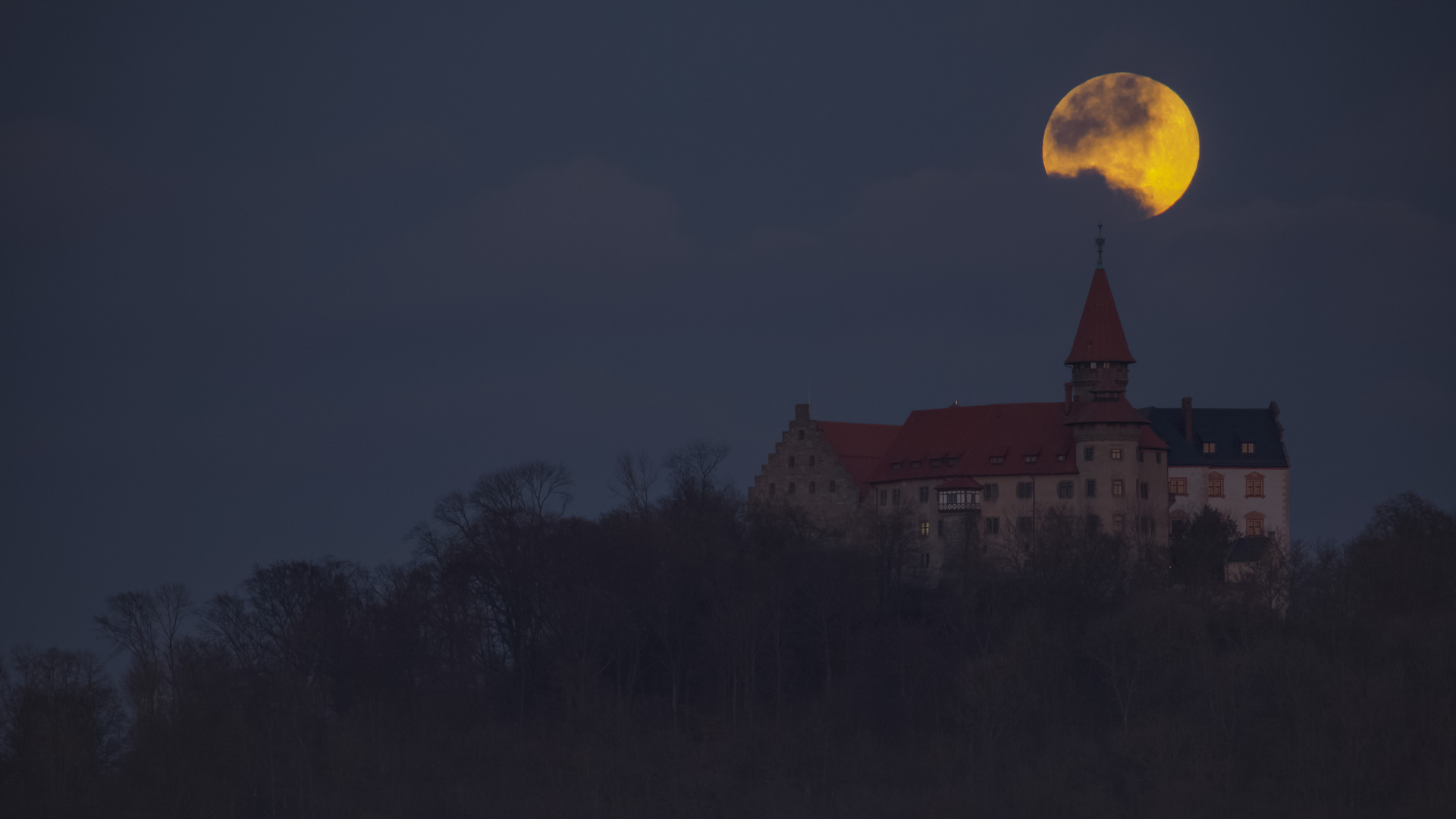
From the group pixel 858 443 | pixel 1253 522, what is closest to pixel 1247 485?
pixel 1253 522

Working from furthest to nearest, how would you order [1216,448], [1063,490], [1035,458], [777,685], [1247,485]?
[1216,448] → [1247,485] → [1035,458] → [1063,490] → [777,685]

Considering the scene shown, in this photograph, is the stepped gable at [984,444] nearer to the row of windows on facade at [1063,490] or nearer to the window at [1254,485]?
the row of windows on facade at [1063,490]

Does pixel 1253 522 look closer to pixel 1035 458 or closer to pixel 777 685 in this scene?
pixel 1035 458

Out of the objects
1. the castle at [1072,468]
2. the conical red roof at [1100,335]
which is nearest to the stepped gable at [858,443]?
the castle at [1072,468]

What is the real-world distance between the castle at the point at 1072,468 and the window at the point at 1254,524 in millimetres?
76

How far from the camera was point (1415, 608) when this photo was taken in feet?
271

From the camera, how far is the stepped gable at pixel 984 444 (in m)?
99.5

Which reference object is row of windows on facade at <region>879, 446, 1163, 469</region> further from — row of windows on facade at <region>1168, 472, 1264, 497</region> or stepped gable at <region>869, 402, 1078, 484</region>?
row of windows on facade at <region>1168, 472, 1264, 497</region>

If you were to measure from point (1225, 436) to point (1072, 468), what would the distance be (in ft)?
32.8

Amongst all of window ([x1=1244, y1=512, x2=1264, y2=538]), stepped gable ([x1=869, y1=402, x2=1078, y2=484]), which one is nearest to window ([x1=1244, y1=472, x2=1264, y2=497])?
window ([x1=1244, y1=512, x2=1264, y2=538])

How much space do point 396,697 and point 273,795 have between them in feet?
32.8

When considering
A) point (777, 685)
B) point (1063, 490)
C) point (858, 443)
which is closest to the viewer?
point (777, 685)

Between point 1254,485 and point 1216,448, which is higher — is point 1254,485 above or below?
below

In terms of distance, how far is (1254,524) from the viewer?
100375 millimetres
